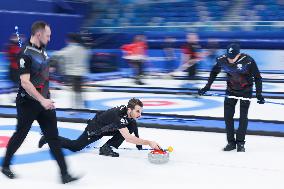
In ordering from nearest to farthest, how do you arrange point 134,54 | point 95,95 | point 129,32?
point 95,95, point 134,54, point 129,32

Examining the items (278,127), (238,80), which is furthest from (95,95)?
(238,80)

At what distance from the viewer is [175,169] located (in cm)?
541

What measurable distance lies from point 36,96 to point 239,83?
3128 mm

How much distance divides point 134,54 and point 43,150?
943 centimetres

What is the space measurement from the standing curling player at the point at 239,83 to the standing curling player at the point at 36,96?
264cm

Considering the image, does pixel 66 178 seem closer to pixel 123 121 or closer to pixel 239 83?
pixel 123 121

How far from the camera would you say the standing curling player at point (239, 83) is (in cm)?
637

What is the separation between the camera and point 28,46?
4582mm

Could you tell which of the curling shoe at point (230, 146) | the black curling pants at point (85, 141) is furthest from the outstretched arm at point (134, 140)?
the curling shoe at point (230, 146)

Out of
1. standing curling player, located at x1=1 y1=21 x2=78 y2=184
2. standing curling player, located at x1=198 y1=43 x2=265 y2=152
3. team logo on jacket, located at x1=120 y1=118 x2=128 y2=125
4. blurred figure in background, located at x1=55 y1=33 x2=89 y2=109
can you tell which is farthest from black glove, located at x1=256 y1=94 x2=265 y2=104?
blurred figure in background, located at x1=55 y1=33 x2=89 y2=109

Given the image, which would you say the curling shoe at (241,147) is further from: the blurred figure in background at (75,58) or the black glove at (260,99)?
the blurred figure in background at (75,58)

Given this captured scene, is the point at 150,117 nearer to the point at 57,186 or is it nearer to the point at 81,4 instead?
the point at 57,186

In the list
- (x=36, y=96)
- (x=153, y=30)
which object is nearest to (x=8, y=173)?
(x=36, y=96)

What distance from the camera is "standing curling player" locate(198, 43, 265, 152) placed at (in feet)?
20.9
